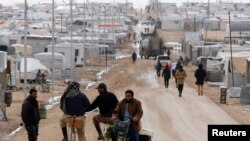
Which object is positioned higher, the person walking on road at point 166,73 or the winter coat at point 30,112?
the winter coat at point 30,112

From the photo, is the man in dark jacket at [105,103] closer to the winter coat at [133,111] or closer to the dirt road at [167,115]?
the winter coat at [133,111]

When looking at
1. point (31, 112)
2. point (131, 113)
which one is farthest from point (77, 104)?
point (131, 113)

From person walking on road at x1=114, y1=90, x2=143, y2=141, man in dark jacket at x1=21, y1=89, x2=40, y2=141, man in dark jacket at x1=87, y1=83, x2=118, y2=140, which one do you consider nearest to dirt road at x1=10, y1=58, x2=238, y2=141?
man in dark jacket at x1=87, y1=83, x2=118, y2=140

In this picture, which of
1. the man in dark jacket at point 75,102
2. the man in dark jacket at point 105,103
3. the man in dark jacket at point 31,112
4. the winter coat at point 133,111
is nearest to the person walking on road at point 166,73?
the man in dark jacket at point 105,103

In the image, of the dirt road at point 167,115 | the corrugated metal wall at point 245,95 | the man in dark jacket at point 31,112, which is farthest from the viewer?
the corrugated metal wall at point 245,95

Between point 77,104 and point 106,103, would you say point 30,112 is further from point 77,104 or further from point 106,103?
point 106,103

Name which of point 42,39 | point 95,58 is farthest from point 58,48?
point 95,58

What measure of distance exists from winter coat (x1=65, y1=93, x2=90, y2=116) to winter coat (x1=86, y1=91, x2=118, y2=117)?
0.12m

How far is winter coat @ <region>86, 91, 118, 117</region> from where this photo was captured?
13.9m

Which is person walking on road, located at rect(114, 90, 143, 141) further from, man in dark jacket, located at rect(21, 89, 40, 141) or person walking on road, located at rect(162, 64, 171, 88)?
person walking on road, located at rect(162, 64, 171, 88)

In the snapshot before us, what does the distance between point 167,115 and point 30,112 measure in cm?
1015

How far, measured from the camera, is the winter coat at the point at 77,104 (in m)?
13.9

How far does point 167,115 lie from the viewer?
23484 millimetres

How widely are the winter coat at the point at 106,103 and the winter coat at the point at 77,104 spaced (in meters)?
0.12
